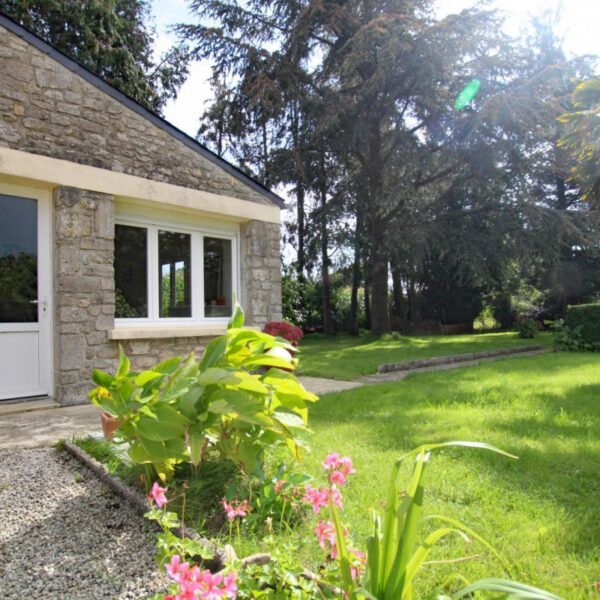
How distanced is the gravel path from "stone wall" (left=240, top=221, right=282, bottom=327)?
14.1 feet

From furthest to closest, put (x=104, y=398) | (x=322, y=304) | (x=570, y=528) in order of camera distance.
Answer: (x=322, y=304) < (x=104, y=398) < (x=570, y=528)

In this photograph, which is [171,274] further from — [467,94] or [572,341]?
[467,94]

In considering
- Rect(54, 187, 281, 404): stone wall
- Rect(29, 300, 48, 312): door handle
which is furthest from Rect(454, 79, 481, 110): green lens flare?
Rect(29, 300, 48, 312): door handle

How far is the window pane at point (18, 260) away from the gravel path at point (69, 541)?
2739mm

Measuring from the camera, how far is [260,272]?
277 inches

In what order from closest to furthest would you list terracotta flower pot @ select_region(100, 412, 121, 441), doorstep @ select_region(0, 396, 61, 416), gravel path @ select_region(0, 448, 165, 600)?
1. gravel path @ select_region(0, 448, 165, 600)
2. terracotta flower pot @ select_region(100, 412, 121, 441)
3. doorstep @ select_region(0, 396, 61, 416)

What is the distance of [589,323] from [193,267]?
30.6 feet

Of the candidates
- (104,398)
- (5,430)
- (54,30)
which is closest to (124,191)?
(5,430)

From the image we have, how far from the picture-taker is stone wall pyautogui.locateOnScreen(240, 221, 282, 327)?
6957 mm

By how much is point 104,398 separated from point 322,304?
17.4 metres

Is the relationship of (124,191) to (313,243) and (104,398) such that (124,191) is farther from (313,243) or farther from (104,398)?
(313,243)

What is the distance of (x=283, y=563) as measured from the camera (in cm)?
146

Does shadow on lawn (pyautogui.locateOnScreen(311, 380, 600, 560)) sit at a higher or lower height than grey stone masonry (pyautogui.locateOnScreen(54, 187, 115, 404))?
lower

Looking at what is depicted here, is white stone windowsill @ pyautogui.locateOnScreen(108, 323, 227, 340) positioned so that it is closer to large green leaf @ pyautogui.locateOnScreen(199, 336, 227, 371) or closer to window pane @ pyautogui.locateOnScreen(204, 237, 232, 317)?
window pane @ pyautogui.locateOnScreen(204, 237, 232, 317)
